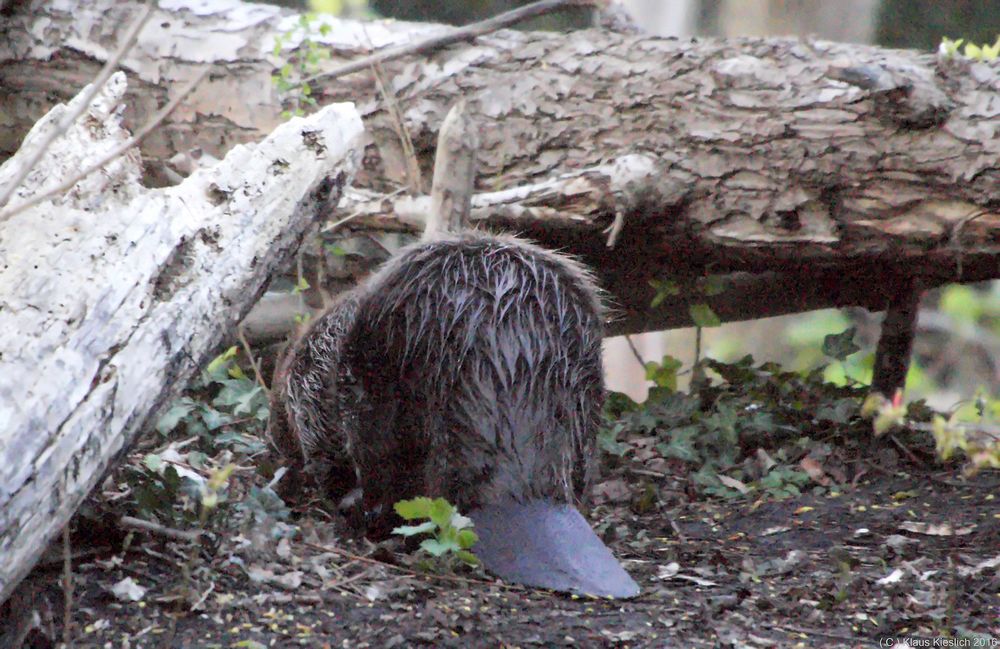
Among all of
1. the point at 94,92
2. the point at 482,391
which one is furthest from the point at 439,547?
the point at 94,92

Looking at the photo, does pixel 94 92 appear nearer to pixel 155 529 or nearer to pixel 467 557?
pixel 155 529

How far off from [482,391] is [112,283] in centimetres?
100

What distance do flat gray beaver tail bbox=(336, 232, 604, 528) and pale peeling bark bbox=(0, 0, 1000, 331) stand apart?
65cm

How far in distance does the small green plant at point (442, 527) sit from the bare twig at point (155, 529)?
1.46ft

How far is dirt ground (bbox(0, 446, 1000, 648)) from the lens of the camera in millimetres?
2160

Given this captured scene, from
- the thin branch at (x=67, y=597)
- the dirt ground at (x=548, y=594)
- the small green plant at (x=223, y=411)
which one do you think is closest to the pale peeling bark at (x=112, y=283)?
the thin branch at (x=67, y=597)

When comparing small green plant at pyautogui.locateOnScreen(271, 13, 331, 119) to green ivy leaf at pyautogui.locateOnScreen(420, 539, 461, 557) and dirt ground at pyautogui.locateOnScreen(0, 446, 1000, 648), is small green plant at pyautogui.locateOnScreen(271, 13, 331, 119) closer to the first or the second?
dirt ground at pyautogui.locateOnScreen(0, 446, 1000, 648)

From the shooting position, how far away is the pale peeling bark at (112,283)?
1870 millimetres

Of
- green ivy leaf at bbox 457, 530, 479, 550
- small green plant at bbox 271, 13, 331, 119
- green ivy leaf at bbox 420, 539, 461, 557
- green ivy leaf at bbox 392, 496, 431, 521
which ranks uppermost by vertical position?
small green plant at bbox 271, 13, 331, 119

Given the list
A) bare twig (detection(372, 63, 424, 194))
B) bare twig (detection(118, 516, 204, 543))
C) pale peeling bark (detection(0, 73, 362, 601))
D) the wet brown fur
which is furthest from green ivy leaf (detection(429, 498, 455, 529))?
bare twig (detection(372, 63, 424, 194))

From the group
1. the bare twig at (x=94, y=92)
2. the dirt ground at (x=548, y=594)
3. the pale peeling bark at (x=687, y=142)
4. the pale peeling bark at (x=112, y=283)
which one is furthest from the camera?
the pale peeling bark at (x=687, y=142)

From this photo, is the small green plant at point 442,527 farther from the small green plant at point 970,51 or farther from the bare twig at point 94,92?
the small green plant at point 970,51

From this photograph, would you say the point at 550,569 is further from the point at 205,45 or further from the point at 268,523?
the point at 205,45

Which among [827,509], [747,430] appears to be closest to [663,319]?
[747,430]
